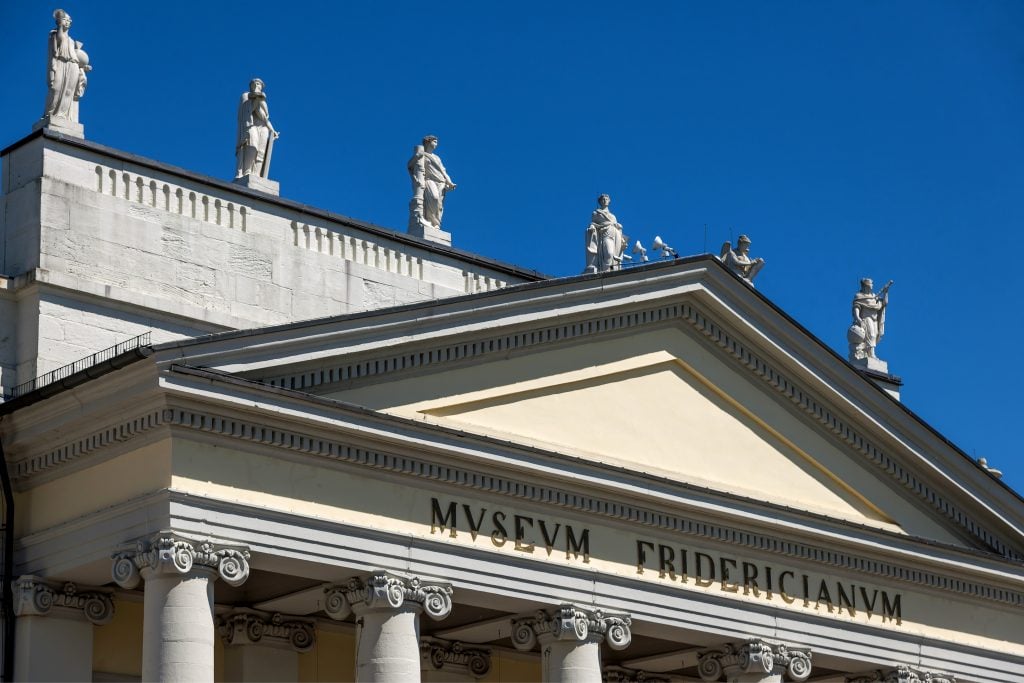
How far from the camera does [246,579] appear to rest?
30391 mm

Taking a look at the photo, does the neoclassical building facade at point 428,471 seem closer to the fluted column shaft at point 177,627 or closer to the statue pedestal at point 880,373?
the fluted column shaft at point 177,627

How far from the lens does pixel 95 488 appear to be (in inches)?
1173

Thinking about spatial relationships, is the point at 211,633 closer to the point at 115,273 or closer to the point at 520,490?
the point at 520,490

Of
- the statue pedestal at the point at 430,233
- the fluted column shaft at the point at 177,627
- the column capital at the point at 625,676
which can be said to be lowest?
the fluted column shaft at the point at 177,627

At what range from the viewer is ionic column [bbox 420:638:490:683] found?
35.2 m

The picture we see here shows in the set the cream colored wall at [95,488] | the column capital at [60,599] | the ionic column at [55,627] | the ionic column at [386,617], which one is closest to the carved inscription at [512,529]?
the ionic column at [386,617]

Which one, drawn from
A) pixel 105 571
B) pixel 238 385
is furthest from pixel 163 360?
pixel 105 571

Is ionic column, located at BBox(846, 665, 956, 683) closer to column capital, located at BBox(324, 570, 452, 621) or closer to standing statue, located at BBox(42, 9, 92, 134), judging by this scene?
column capital, located at BBox(324, 570, 452, 621)

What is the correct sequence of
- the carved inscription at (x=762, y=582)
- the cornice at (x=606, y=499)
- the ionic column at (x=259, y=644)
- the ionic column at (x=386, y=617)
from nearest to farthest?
1. the cornice at (x=606, y=499)
2. the ionic column at (x=386, y=617)
3. the ionic column at (x=259, y=644)
4. the carved inscription at (x=762, y=582)

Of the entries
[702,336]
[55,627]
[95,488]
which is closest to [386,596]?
[95,488]

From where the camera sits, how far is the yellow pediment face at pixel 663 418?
3272cm

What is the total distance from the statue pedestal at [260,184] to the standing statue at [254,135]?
75 millimetres

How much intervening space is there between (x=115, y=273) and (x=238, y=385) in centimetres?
635

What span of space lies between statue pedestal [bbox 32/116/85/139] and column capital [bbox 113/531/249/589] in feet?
27.7
